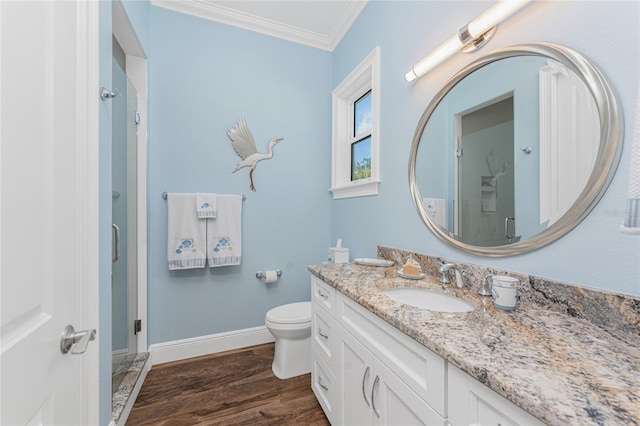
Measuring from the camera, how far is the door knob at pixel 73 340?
65 centimetres

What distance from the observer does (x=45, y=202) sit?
618mm

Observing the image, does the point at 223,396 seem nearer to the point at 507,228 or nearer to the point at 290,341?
the point at 290,341

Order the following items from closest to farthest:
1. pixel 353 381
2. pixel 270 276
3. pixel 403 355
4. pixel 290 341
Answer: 1. pixel 403 355
2. pixel 353 381
3. pixel 290 341
4. pixel 270 276

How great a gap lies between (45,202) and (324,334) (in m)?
1.29

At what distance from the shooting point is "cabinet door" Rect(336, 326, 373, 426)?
40.2 inches

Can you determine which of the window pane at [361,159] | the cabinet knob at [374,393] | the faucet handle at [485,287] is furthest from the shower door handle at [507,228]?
the window pane at [361,159]

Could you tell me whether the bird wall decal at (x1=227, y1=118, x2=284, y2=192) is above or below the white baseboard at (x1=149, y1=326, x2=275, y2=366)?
above

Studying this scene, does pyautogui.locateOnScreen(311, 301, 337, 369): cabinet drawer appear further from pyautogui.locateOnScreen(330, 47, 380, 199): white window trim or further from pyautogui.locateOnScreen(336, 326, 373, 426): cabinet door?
pyautogui.locateOnScreen(330, 47, 380, 199): white window trim

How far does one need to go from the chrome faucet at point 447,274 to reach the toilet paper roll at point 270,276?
1462 mm

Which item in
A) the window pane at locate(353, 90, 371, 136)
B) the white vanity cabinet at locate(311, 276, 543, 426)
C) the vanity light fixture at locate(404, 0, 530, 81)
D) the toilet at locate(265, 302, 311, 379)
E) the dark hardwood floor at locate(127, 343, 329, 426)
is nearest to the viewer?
the white vanity cabinet at locate(311, 276, 543, 426)

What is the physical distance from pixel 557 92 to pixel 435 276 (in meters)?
0.89

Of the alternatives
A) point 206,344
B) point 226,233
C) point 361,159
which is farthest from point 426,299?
point 206,344

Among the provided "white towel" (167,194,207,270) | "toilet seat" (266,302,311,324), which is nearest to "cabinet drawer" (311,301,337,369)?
"toilet seat" (266,302,311,324)

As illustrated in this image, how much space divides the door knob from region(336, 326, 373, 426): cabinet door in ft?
3.02
